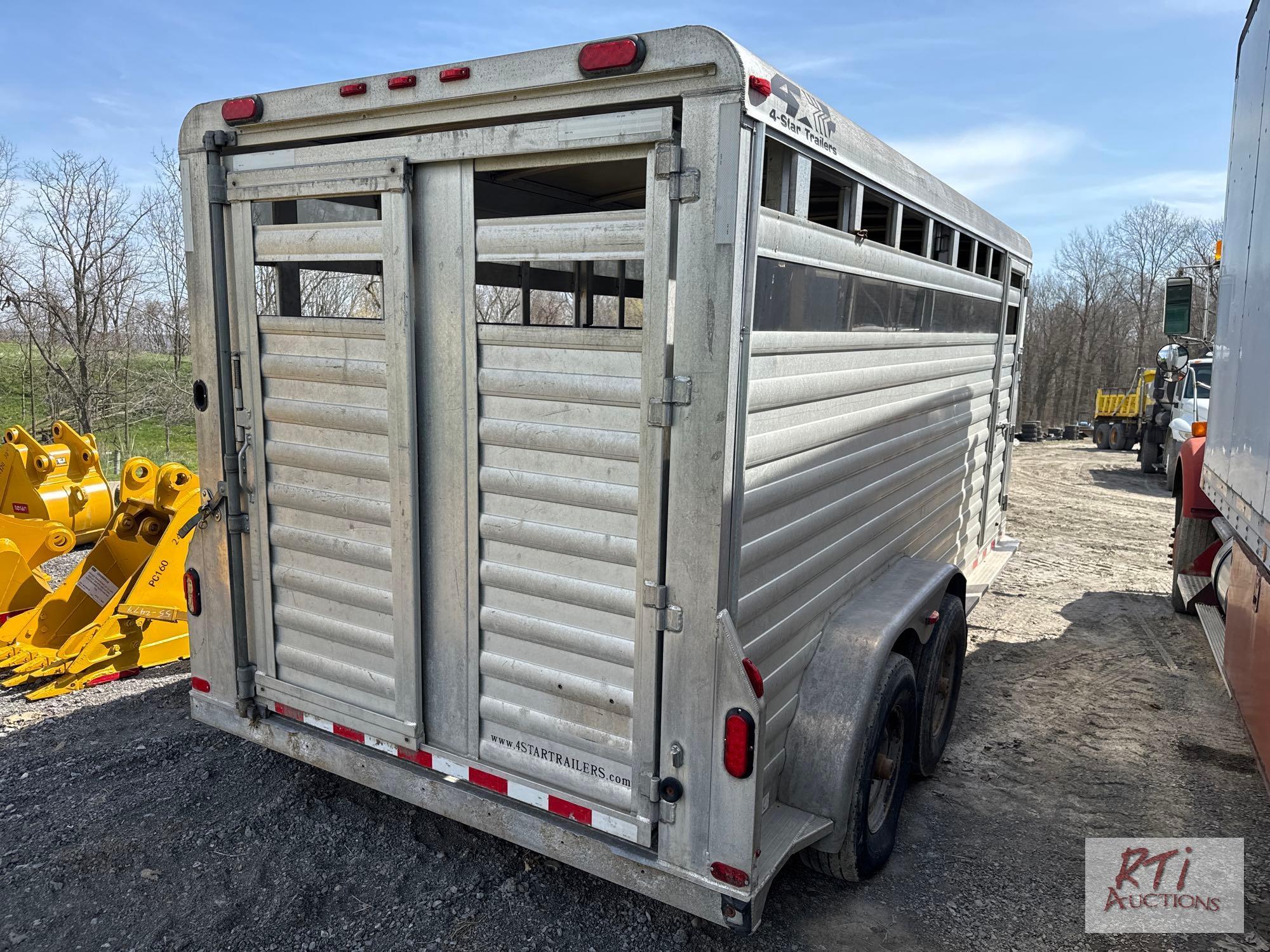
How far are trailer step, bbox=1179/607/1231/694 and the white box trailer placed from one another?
187 cm

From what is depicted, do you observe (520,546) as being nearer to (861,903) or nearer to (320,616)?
(320,616)

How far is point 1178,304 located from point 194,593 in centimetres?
628

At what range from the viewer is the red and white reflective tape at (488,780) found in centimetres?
269

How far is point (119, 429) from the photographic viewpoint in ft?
63.8

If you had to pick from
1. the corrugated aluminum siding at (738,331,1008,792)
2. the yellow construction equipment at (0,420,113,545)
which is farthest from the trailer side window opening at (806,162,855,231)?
the yellow construction equipment at (0,420,113,545)

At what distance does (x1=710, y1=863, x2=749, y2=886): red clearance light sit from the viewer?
8.02ft

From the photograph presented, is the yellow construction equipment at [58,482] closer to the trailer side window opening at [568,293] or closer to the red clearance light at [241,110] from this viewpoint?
the trailer side window opening at [568,293]

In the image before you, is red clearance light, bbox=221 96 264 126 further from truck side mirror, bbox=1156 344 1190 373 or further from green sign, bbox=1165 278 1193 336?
truck side mirror, bbox=1156 344 1190 373

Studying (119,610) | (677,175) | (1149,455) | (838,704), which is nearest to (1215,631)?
(838,704)

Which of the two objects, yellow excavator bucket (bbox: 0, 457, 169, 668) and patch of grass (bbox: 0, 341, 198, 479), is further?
patch of grass (bbox: 0, 341, 198, 479)

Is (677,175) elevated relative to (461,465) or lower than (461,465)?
elevated

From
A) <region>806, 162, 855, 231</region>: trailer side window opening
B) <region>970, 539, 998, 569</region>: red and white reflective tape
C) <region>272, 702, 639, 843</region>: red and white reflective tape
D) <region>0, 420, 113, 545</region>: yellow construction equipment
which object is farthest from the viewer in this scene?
<region>0, 420, 113, 545</region>: yellow construction equipment

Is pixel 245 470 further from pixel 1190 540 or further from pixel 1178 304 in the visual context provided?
pixel 1190 540

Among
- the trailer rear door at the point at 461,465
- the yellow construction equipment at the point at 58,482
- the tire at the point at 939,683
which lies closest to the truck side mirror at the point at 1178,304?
the tire at the point at 939,683
